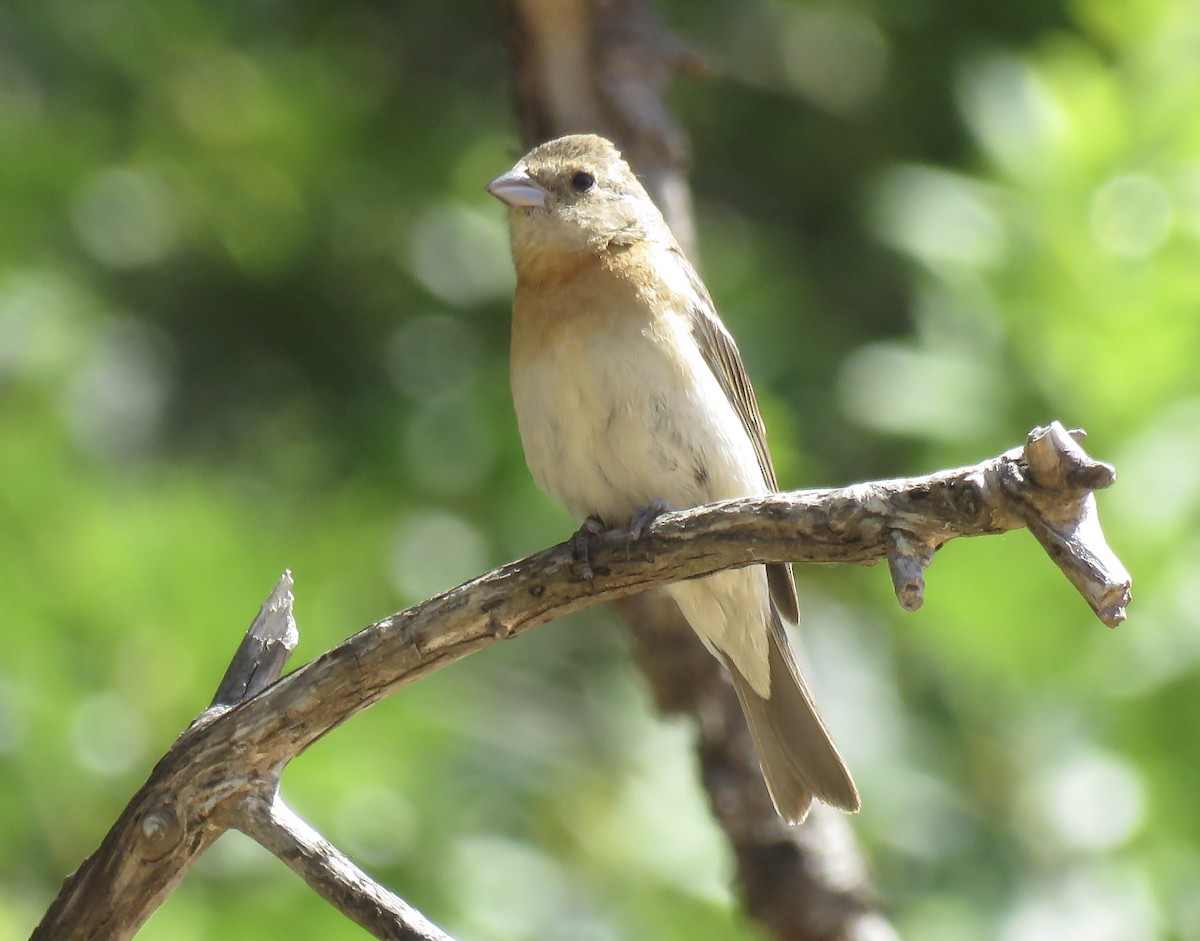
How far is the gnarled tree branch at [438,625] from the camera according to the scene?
266 cm

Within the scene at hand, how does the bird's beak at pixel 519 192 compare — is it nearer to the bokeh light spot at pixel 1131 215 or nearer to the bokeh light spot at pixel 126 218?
the bokeh light spot at pixel 1131 215

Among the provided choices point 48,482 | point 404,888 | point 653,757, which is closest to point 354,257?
point 48,482

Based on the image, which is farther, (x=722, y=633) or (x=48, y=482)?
(x=48, y=482)

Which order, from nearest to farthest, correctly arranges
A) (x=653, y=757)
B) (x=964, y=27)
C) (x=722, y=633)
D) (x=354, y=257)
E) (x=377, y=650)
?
(x=377, y=650) → (x=722, y=633) → (x=653, y=757) → (x=354, y=257) → (x=964, y=27)

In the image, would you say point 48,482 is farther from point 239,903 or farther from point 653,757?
point 653,757

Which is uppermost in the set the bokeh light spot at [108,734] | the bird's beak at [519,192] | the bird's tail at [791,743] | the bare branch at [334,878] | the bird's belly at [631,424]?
the bird's beak at [519,192]

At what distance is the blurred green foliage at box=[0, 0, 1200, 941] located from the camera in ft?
15.4

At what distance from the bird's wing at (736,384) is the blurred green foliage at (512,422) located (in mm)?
826

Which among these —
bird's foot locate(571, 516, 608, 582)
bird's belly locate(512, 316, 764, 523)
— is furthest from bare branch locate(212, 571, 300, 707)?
bird's belly locate(512, 316, 764, 523)

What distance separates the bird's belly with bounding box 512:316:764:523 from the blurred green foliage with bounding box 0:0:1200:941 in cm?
120

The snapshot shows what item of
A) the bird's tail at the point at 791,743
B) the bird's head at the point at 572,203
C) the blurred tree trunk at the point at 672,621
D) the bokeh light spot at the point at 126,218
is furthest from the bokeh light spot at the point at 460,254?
the bird's tail at the point at 791,743

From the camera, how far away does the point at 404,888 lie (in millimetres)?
4758

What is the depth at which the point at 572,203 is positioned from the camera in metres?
4.40

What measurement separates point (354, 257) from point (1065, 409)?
3.05 meters
